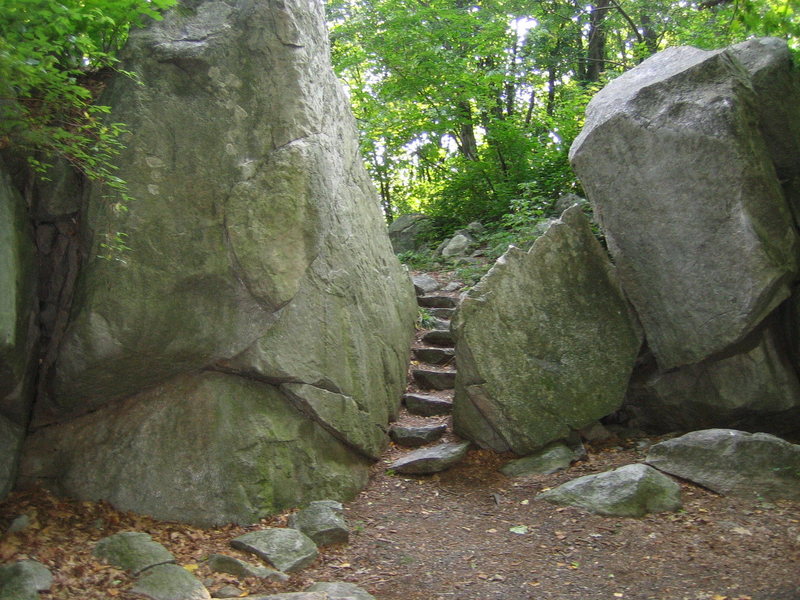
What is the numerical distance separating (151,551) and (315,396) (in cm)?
189

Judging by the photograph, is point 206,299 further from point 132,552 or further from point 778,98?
point 778,98

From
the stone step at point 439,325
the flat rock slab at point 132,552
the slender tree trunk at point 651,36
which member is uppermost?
the slender tree trunk at point 651,36

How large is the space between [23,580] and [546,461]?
4.39 meters

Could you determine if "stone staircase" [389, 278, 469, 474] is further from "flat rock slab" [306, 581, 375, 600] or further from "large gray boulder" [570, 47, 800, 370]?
"large gray boulder" [570, 47, 800, 370]

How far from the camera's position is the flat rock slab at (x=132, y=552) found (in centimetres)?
424

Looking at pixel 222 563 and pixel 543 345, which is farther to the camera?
pixel 543 345

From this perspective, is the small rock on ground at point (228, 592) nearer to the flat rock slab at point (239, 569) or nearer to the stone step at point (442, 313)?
the flat rock slab at point (239, 569)

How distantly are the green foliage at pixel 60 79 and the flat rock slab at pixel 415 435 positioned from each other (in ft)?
11.0

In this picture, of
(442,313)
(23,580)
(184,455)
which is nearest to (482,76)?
(442,313)

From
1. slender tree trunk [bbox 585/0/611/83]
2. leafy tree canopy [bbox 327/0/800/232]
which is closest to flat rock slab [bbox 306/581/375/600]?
leafy tree canopy [bbox 327/0/800/232]

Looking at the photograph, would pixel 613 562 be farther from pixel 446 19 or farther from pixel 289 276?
pixel 446 19

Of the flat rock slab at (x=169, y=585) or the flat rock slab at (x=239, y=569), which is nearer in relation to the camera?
the flat rock slab at (x=169, y=585)

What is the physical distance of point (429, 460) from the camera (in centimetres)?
649

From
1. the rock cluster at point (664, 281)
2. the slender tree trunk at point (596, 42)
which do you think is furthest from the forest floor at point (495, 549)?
the slender tree trunk at point (596, 42)
